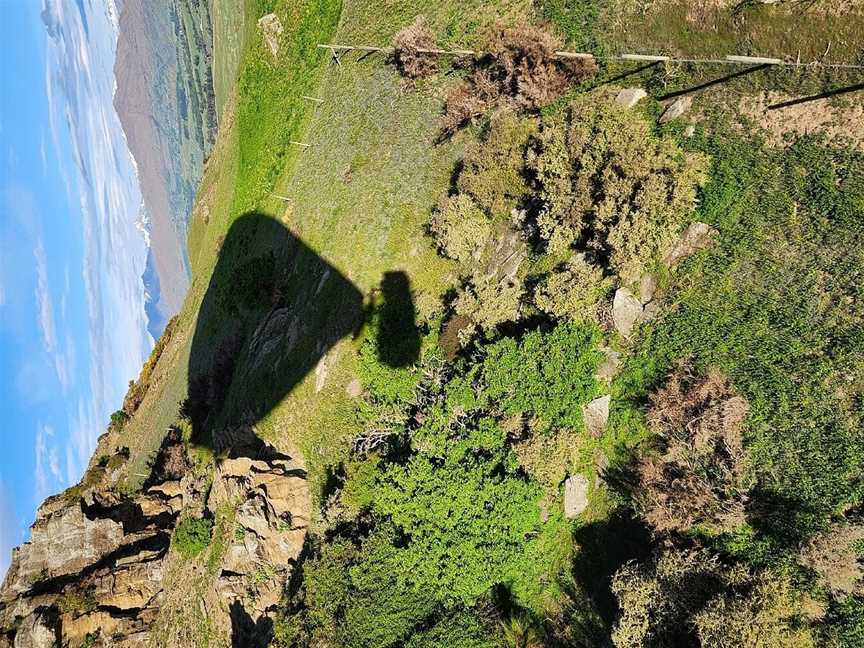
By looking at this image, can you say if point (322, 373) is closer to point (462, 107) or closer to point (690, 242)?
point (462, 107)

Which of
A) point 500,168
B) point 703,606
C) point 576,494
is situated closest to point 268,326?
point 500,168

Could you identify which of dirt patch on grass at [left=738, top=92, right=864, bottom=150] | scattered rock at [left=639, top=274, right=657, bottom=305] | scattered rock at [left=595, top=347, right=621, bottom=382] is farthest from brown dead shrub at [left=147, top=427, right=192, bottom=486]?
dirt patch on grass at [left=738, top=92, right=864, bottom=150]

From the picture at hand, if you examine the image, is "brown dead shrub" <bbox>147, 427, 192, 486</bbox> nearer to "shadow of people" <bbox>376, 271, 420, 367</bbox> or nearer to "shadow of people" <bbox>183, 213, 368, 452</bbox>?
"shadow of people" <bbox>183, 213, 368, 452</bbox>

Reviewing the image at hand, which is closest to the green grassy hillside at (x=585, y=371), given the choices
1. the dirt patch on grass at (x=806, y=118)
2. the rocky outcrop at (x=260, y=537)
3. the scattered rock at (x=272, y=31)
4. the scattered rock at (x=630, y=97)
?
the dirt patch on grass at (x=806, y=118)

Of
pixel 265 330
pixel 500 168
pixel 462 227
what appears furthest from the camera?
pixel 265 330

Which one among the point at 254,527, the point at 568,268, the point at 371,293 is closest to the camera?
the point at 568,268

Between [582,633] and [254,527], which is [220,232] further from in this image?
[582,633]

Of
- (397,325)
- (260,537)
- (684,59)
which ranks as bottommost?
(260,537)

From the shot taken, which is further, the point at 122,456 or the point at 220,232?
the point at 122,456

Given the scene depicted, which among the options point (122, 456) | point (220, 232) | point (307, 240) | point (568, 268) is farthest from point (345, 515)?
point (122, 456)
